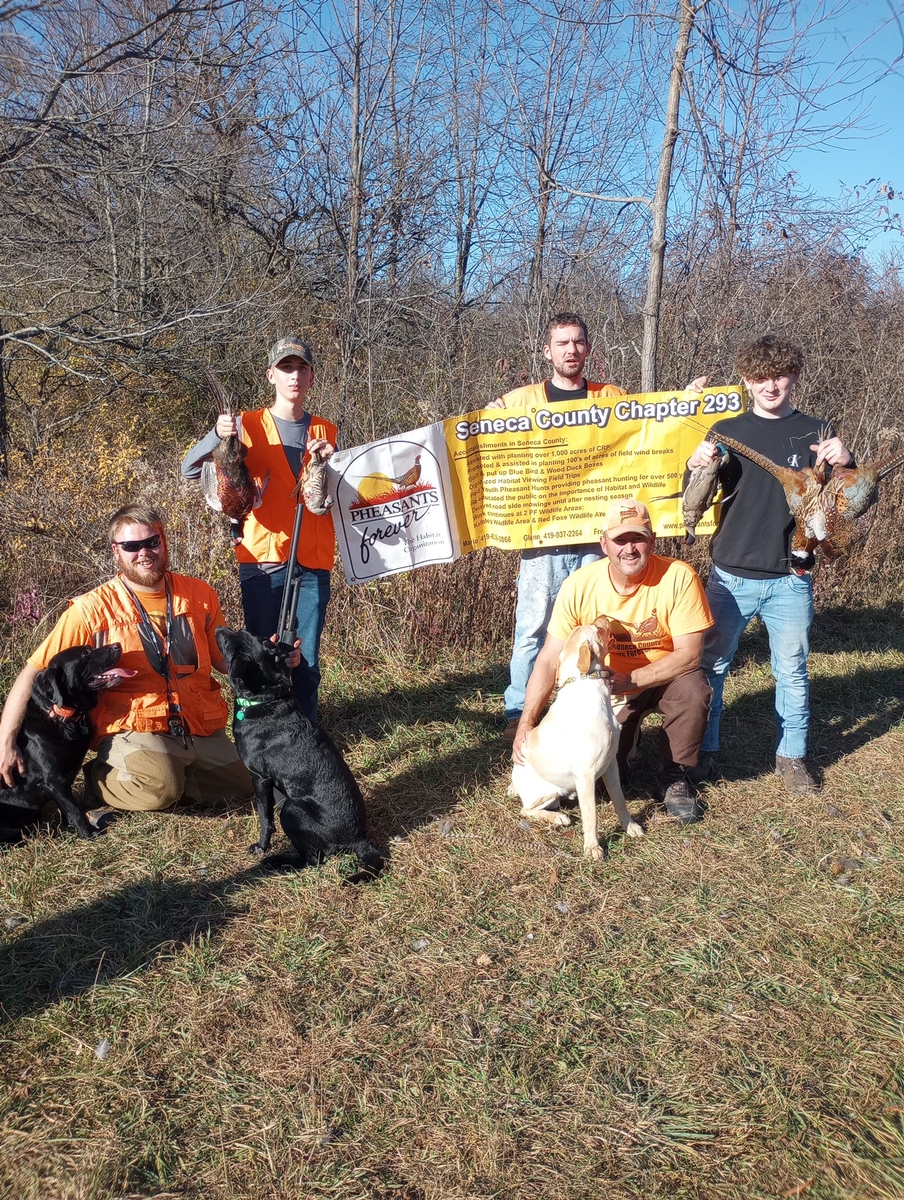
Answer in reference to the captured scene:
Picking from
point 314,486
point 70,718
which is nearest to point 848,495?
point 314,486

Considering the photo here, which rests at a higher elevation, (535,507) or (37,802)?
(535,507)

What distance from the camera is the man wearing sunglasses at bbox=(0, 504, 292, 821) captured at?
3990mm

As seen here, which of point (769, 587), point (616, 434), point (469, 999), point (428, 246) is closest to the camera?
point (469, 999)

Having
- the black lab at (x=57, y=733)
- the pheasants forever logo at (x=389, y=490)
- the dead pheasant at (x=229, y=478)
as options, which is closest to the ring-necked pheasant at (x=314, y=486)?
the dead pheasant at (x=229, y=478)

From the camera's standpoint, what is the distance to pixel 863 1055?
2.59 m

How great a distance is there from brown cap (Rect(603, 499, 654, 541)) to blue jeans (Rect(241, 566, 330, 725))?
153cm

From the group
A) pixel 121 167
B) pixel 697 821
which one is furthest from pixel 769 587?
pixel 121 167

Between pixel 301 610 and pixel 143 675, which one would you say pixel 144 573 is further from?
pixel 301 610

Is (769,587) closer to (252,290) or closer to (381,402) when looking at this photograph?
(381,402)

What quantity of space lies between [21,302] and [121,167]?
13.0 feet

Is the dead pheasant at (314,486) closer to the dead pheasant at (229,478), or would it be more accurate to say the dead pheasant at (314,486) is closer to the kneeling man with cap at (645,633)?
the dead pheasant at (229,478)

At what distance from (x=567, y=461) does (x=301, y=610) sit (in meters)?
1.86

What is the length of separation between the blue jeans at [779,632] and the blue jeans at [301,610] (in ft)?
7.06

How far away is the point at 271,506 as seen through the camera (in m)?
4.16
